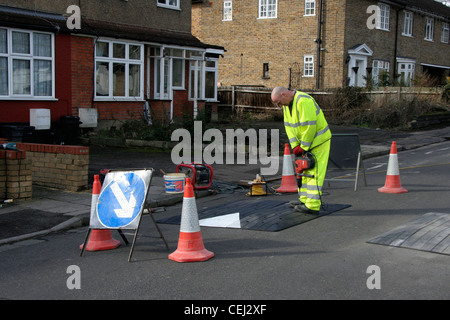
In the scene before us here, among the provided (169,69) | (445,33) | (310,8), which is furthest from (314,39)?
(445,33)

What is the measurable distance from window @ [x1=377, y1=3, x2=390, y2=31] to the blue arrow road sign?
3053cm

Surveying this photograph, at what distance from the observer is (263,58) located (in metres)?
33.4

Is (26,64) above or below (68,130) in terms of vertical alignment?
above

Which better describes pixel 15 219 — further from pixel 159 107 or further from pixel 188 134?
pixel 159 107

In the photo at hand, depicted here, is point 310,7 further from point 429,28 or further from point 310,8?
point 429,28

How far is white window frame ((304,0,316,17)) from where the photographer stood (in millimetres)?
31000

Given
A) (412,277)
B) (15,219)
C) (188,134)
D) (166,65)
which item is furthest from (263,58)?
(412,277)

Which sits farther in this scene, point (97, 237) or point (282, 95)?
point (282, 95)

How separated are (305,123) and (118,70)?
13.3m

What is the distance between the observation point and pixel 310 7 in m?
31.2

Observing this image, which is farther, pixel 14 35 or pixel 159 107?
pixel 159 107
